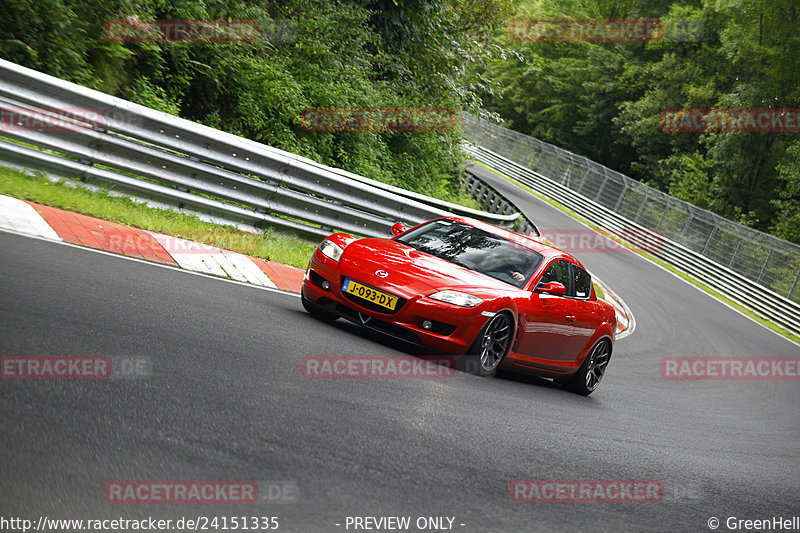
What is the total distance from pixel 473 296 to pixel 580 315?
2.23 meters

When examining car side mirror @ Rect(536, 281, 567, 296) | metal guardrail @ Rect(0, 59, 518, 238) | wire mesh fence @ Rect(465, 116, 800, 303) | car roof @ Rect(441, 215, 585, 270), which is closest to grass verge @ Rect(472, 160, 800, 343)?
wire mesh fence @ Rect(465, 116, 800, 303)

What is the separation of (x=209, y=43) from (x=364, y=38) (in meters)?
5.19

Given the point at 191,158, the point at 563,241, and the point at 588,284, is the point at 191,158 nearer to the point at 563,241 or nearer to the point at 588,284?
the point at 588,284

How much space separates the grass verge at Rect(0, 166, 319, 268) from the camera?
845 centimetres

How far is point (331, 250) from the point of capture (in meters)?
8.03

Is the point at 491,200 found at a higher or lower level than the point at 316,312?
higher

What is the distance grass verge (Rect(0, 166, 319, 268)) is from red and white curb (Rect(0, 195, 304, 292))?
139 millimetres

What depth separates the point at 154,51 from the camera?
40.2 feet

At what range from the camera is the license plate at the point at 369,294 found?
288 inches

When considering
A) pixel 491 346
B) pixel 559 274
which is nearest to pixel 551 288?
pixel 559 274

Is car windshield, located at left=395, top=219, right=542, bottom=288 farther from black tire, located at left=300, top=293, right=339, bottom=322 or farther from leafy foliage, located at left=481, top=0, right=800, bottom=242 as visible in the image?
leafy foliage, located at left=481, top=0, right=800, bottom=242

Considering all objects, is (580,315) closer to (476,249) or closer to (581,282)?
(581,282)

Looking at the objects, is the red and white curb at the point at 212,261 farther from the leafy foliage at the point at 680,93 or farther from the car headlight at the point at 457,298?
the leafy foliage at the point at 680,93

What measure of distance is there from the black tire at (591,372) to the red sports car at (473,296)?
12 millimetres
